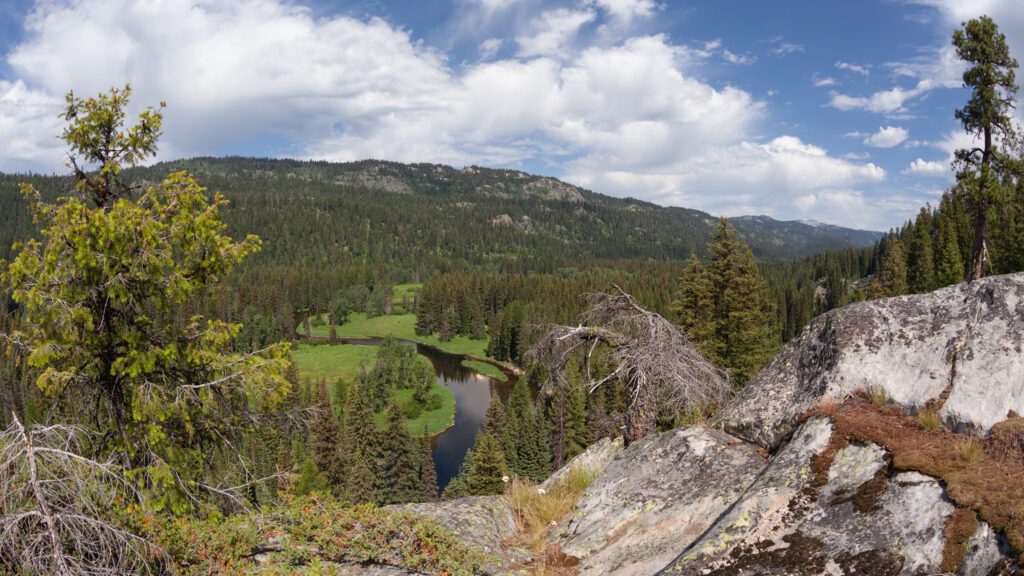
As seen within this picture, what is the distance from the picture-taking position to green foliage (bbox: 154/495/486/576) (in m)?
6.98

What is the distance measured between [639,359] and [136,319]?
33.4 ft

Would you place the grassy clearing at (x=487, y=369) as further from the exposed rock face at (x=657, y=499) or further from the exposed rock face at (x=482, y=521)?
the exposed rock face at (x=657, y=499)

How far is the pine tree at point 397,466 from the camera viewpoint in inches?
1881

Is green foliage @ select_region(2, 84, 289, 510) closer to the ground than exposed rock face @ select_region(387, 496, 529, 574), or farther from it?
farther from it

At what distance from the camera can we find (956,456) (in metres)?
5.81

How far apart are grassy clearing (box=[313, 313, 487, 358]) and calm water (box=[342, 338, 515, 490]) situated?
4830mm

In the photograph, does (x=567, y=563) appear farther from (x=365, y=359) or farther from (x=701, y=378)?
(x=365, y=359)

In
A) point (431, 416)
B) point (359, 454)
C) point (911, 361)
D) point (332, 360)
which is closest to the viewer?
point (911, 361)

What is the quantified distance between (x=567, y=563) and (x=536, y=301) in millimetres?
123725

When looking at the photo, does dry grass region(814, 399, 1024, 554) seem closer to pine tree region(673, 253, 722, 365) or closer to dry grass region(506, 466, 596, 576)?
dry grass region(506, 466, 596, 576)

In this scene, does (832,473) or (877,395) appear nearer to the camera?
(832,473)

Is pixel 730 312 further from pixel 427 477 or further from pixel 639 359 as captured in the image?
pixel 427 477

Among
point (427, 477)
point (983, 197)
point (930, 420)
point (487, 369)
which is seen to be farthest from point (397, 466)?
point (487, 369)

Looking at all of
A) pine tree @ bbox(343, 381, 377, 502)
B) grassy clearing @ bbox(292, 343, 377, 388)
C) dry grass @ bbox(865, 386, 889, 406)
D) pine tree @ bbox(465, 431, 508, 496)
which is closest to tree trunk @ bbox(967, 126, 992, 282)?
dry grass @ bbox(865, 386, 889, 406)
